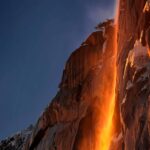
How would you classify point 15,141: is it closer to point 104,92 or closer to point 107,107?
point 104,92

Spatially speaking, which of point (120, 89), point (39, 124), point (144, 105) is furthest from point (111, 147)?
point (39, 124)

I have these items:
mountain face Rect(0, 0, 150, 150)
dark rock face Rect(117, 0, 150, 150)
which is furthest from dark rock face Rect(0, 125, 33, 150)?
dark rock face Rect(117, 0, 150, 150)

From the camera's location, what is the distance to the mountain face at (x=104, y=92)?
26922 millimetres

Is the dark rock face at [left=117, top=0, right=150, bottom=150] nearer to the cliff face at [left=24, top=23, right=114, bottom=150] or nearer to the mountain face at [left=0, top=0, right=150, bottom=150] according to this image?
the mountain face at [left=0, top=0, right=150, bottom=150]

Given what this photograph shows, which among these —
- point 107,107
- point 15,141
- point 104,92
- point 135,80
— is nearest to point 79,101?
point 104,92

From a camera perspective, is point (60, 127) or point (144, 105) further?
point (60, 127)

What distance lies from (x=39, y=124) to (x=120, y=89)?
19386 millimetres

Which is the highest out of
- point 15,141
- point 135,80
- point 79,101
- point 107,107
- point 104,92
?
point 15,141

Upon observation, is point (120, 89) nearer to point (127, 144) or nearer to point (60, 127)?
point (127, 144)

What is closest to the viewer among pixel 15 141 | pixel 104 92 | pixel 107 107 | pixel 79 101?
pixel 107 107

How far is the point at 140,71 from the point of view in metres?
27.2

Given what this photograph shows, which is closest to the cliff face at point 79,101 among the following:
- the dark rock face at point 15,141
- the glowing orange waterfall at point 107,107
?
the glowing orange waterfall at point 107,107

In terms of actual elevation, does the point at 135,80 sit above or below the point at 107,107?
below

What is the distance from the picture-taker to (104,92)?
38938mm
